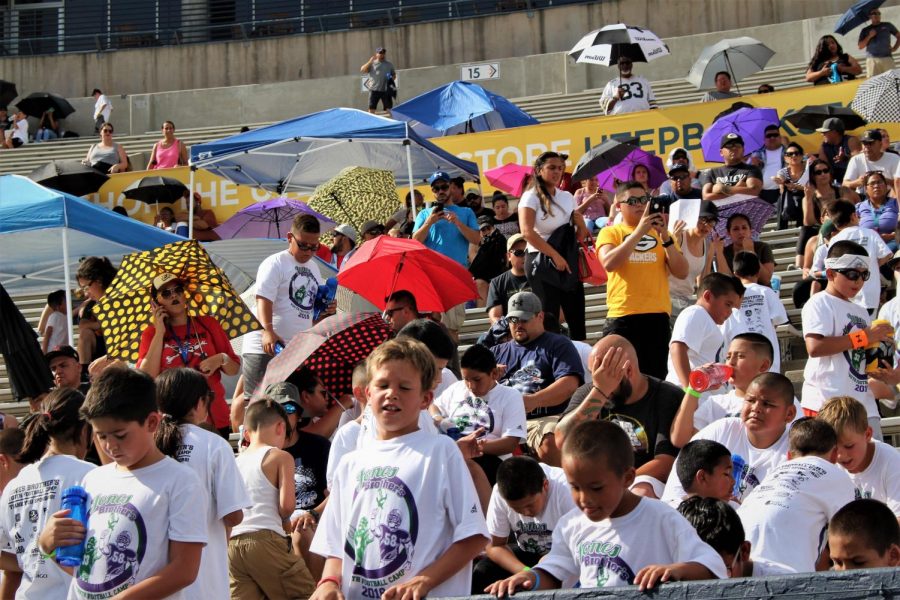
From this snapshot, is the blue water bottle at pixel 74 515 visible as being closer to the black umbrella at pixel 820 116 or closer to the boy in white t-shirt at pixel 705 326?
the boy in white t-shirt at pixel 705 326

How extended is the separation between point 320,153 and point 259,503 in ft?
30.5

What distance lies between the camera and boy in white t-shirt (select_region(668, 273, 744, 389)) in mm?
8188

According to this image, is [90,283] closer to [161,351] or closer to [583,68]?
[161,351]

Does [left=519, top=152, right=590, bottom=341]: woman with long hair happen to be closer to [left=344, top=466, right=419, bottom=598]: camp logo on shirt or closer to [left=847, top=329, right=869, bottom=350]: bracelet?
[left=847, top=329, right=869, bottom=350]: bracelet

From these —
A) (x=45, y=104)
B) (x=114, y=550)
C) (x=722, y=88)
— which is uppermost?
(x=45, y=104)

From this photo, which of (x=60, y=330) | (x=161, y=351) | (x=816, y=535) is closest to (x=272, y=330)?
(x=161, y=351)

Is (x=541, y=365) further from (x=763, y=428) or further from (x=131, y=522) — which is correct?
(x=131, y=522)

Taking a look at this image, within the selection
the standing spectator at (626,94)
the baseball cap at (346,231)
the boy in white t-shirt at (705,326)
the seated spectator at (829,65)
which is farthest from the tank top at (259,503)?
→ the seated spectator at (829,65)

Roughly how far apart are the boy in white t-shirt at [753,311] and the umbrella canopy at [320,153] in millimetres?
5049

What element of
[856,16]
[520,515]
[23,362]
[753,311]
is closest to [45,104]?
[856,16]

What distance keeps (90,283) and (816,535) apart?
6288 millimetres

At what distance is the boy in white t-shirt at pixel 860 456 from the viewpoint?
612 cm

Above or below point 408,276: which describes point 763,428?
below

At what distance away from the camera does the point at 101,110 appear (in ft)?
83.9
